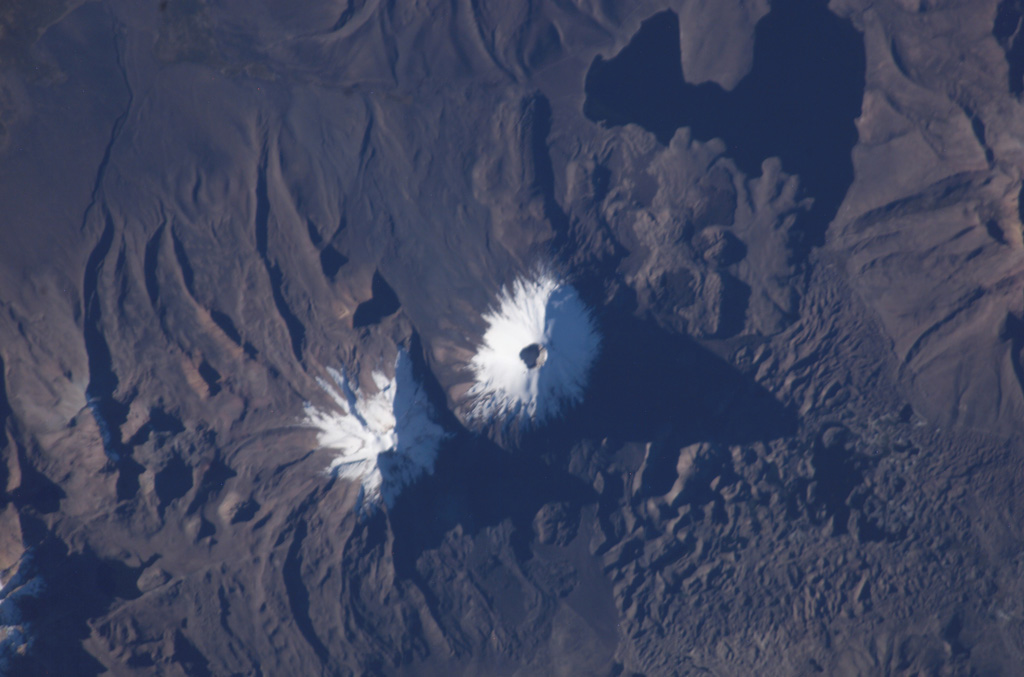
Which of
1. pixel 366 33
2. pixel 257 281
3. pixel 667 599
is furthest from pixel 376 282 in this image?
pixel 667 599

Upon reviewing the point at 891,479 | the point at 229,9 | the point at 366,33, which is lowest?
the point at 891,479

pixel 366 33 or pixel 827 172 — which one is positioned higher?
pixel 366 33

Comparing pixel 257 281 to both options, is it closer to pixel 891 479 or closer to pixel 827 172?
pixel 827 172

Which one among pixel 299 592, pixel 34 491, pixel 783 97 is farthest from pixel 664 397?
pixel 34 491

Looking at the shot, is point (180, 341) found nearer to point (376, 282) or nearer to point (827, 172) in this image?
point (376, 282)

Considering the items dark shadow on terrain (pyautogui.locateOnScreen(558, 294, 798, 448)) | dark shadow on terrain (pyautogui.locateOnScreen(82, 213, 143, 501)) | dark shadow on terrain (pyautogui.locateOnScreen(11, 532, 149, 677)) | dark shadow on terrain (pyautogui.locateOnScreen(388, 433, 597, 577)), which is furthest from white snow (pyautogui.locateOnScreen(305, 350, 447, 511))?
dark shadow on terrain (pyautogui.locateOnScreen(11, 532, 149, 677))

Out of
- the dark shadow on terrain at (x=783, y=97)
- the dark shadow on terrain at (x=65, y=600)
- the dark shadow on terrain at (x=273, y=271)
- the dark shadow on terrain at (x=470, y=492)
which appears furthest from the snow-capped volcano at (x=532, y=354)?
the dark shadow on terrain at (x=65, y=600)

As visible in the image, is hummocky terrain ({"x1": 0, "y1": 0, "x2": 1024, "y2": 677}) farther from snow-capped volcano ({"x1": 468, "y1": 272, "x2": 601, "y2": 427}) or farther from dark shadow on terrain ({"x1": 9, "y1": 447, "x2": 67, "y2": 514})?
snow-capped volcano ({"x1": 468, "y1": 272, "x2": 601, "y2": 427})
